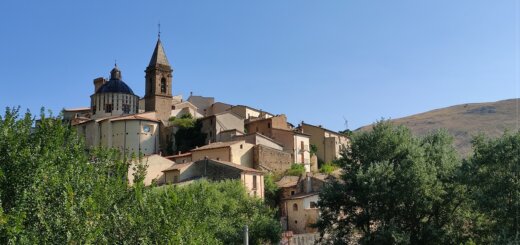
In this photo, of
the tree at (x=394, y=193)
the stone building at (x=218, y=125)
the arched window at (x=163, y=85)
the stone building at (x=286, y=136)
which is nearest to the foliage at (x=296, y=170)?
the stone building at (x=286, y=136)

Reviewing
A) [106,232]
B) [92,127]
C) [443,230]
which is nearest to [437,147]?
[443,230]

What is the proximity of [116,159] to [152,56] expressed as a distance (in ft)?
242

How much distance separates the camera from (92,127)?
80.6 meters

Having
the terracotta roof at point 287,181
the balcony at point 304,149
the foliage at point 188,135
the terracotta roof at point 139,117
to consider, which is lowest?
the terracotta roof at point 287,181

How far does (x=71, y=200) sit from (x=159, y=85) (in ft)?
247

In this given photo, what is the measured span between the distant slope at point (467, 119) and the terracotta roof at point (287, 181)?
68.5m

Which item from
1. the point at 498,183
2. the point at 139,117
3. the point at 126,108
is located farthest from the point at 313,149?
the point at 498,183

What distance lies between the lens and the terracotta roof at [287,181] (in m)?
61.8

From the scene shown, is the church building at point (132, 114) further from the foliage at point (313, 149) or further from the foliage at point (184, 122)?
the foliage at point (313, 149)

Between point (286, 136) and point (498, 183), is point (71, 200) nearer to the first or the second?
point (498, 183)

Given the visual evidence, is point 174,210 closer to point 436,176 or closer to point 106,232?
point 106,232

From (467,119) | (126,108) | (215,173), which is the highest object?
(467,119)

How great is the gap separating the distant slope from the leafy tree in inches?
3976

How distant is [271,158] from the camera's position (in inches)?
2724
